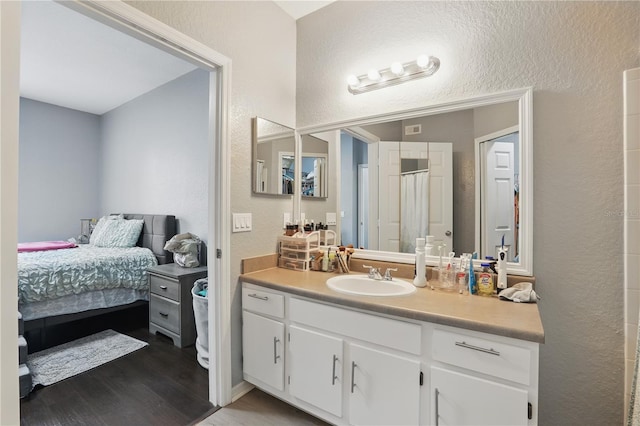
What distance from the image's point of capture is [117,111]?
445cm

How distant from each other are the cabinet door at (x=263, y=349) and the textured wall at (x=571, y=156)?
1.35 meters

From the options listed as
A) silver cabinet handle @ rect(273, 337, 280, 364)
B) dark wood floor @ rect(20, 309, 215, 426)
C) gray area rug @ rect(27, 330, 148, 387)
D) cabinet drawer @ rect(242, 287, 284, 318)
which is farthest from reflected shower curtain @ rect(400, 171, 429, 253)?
gray area rug @ rect(27, 330, 148, 387)

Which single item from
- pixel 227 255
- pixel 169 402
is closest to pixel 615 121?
pixel 227 255

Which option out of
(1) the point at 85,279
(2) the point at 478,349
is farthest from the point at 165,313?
(2) the point at 478,349

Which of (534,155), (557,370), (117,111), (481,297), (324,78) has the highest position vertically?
(117,111)

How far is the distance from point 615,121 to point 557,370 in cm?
119

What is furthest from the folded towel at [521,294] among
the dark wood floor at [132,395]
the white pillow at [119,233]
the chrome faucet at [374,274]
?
the white pillow at [119,233]

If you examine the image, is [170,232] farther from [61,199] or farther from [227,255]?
[61,199]

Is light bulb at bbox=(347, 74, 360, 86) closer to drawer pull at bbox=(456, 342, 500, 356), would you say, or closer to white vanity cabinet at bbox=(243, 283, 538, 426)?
white vanity cabinet at bbox=(243, 283, 538, 426)

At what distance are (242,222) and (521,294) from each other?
5.16 ft

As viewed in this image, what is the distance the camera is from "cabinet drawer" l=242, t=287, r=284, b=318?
173 cm

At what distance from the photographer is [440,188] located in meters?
1.82

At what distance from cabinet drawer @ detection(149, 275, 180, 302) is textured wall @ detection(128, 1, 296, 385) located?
38.7 inches

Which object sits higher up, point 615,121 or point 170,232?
point 615,121
